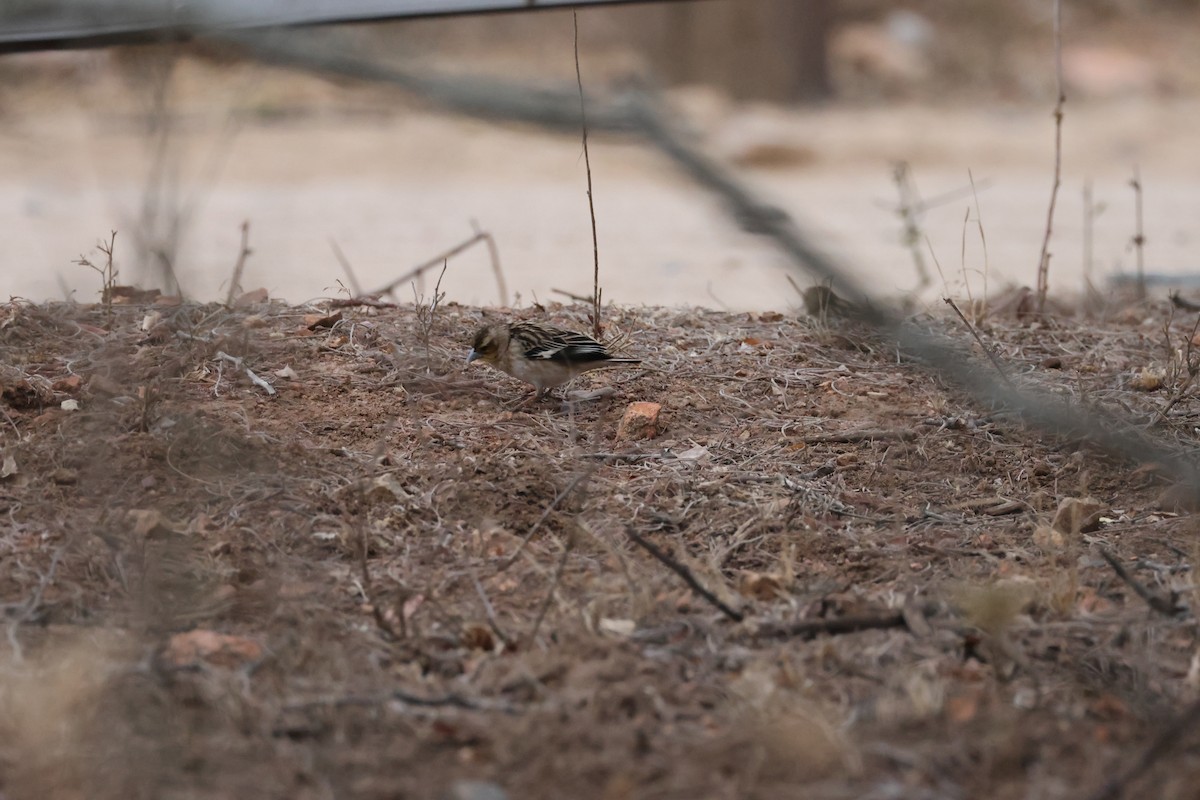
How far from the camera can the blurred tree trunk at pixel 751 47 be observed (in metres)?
22.7

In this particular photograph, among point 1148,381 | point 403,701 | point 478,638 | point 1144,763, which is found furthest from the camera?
point 1148,381

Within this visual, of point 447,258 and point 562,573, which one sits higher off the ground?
point 447,258

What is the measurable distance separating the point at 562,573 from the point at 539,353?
1262mm

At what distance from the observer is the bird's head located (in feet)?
15.3

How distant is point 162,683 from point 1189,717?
2.14m

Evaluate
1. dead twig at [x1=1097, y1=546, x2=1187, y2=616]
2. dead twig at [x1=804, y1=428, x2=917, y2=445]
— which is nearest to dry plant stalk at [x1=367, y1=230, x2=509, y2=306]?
dead twig at [x1=804, y1=428, x2=917, y2=445]

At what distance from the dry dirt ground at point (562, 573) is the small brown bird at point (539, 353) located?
160 mm

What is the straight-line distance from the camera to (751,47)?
23453 millimetres

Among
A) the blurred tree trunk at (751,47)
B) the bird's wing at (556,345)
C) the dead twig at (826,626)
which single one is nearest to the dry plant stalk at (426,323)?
the bird's wing at (556,345)

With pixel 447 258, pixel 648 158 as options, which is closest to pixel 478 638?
pixel 648 158

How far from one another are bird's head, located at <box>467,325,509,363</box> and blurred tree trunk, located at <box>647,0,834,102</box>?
1897 cm

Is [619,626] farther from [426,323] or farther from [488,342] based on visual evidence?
[426,323]

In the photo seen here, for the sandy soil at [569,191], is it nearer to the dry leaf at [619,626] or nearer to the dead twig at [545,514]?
the dead twig at [545,514]

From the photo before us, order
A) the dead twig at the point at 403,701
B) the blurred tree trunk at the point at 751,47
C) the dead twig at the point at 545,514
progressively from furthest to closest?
1. the blurred tree trunk at the point at 751,47
2. the dead twig at the point at 545,514
3. the dead twig at the point at 403,701
